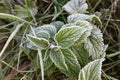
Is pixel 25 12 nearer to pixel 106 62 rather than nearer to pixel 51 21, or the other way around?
pixel 51 21

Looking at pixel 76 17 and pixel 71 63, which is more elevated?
pixel 76 17

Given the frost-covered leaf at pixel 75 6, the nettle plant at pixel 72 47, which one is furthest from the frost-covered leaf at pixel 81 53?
the frost-covered leaf at pixel 75 6

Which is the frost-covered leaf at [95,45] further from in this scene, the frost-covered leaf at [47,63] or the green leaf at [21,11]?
the green leaf at [21,11]

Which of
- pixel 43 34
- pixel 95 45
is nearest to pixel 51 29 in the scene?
pixel 43 34

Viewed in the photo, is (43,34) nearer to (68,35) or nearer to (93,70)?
(68,35)

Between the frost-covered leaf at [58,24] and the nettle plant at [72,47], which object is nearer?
the nettle plant at [72,47]

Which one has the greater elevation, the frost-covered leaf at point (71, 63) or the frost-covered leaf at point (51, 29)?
the frost-covered leaf at point (51, 29)

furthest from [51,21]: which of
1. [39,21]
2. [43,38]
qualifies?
[43,38]
